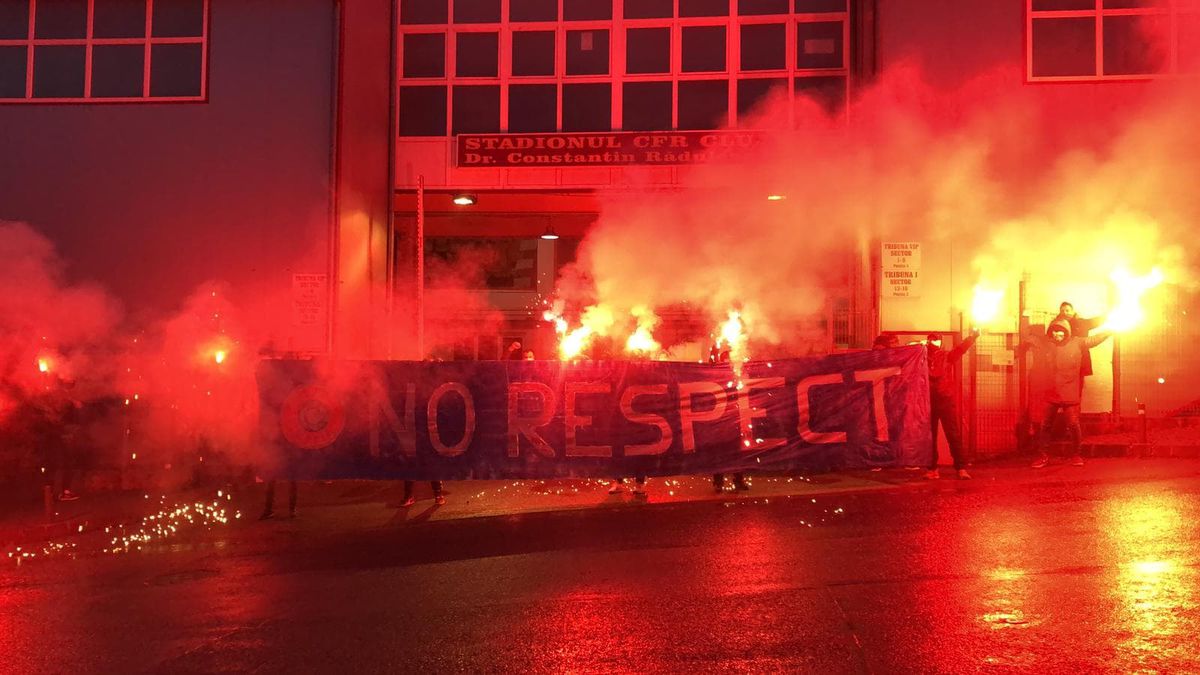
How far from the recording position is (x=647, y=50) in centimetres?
1251

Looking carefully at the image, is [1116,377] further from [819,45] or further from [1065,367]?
[819,45]

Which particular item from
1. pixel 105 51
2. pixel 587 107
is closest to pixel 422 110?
pixel 587 107

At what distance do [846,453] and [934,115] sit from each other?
15.3 ft

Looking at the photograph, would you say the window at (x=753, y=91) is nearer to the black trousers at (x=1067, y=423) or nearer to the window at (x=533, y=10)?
the window at (x=533, y=10)

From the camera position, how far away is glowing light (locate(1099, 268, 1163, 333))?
10531 mm

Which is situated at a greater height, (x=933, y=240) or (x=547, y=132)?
(x=547, y=132)

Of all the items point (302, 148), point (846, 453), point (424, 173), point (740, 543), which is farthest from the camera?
point (424, 173)

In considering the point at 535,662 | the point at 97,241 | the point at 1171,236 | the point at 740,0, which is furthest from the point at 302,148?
the point at 1171,236

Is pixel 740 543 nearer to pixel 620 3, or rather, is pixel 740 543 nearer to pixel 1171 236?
pixel 1171 236

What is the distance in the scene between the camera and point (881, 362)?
8859 millimetres

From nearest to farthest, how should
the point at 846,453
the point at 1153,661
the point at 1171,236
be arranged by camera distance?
the point at 1153,661
the point at 846,453
the point at 1171,236

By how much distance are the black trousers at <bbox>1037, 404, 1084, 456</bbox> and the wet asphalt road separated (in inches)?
61.8

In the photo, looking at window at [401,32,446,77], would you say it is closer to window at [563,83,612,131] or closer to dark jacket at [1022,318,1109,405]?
window at [563,83,612,131]

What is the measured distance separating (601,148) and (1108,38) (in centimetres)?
614
